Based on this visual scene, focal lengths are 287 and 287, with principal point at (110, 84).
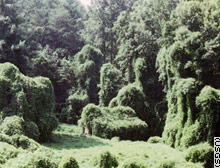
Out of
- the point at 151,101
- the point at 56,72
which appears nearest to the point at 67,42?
the point at 56,72

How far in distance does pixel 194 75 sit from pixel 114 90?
30.1 ft

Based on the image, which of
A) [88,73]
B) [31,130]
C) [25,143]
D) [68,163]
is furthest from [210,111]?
[88,73]

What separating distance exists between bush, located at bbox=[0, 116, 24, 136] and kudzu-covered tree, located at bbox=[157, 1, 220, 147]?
24.8ft

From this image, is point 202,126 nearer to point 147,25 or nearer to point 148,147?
point 148,147

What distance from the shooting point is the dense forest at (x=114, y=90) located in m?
11.7

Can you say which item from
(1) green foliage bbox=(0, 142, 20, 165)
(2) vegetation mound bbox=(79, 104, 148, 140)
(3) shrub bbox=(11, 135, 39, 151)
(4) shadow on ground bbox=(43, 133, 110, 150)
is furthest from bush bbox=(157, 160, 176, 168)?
(2) vegetation mound bbox=(79, 104, 148, 140)

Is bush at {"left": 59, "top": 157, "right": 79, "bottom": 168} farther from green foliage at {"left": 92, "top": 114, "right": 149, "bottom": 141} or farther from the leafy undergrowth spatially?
green foliage at {"left": 92, "top": 114, "right": 149, "bottom": 141}

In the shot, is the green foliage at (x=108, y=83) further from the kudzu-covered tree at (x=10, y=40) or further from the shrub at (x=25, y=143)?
the shrub at (x=25, y=143)

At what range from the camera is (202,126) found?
13.0 m

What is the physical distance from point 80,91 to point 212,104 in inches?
572

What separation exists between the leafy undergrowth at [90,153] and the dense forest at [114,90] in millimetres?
44

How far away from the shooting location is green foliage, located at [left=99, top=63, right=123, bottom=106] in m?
22.9

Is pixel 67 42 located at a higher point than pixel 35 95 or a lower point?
higher

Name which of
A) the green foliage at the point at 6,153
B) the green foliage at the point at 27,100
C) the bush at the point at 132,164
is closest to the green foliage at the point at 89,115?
the green foliage at the point at 27,100
